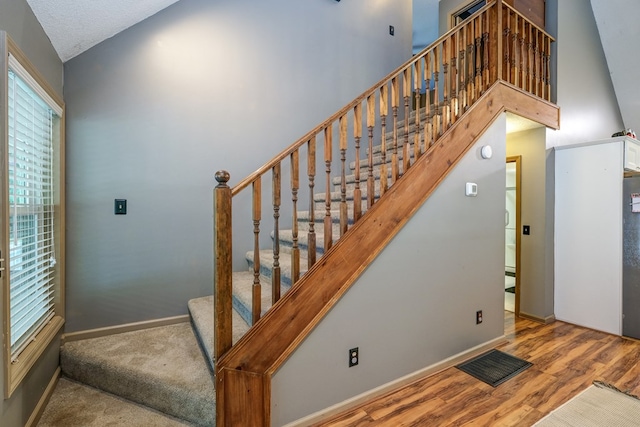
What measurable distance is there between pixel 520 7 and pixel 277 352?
394 centimetres

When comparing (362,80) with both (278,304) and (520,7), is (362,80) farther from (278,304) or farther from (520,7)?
(278,304)

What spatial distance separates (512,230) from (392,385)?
4.37 meters

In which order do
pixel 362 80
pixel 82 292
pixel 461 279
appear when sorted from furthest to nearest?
pixel 362 80, pixel 461 279, pixel 82 292

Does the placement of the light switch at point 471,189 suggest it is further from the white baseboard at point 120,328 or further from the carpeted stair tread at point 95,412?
the white baseboard at point 120,328

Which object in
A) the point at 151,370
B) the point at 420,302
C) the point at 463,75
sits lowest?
the point at 151,370

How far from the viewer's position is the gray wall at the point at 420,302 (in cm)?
183

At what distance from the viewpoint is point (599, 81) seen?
3979mm

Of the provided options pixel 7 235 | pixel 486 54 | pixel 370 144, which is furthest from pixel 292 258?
pixel 486 54

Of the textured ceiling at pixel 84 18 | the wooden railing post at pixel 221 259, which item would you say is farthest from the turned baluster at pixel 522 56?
the textured ceiling at pixel 84 18

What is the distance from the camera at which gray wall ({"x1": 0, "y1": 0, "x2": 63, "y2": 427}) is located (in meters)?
1.46

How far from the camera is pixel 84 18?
199 centimetres

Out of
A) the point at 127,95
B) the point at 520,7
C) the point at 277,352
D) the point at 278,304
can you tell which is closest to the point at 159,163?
the point at 127,95

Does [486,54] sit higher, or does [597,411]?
[486,54]

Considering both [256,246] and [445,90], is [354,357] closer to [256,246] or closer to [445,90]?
[256,246]
